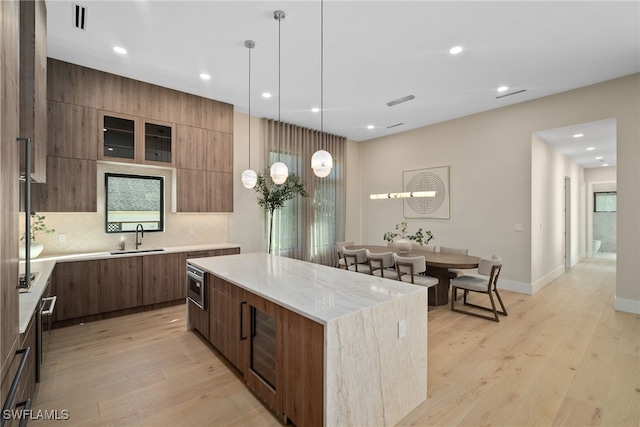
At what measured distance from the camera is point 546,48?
3.24 meters

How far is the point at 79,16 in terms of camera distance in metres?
2.71

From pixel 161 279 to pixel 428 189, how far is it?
17.0 feet

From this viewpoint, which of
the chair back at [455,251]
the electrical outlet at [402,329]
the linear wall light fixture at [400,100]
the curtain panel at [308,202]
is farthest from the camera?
the curtain panel at [308,202]

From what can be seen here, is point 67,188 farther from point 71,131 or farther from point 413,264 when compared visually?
point 413,264

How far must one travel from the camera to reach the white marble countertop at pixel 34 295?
5.19 feet

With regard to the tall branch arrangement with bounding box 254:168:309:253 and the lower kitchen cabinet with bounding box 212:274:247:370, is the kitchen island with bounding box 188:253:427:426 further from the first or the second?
the tall branch arrangement with bounding box 254:168:309:253

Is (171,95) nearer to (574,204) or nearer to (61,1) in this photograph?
(61,1)

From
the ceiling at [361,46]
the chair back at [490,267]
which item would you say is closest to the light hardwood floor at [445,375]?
the chair back at [490,267]

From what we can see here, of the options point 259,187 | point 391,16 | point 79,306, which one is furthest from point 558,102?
point 79,306

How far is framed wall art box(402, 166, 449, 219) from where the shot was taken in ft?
19.1

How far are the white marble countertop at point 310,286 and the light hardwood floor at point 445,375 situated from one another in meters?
0.86

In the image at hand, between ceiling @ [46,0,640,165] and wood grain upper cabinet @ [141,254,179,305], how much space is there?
2.52 meters

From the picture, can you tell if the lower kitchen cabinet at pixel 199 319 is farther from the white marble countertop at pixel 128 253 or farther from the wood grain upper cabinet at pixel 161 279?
the white marble countertop at pixel 128 253

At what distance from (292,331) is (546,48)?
4.04 meters
